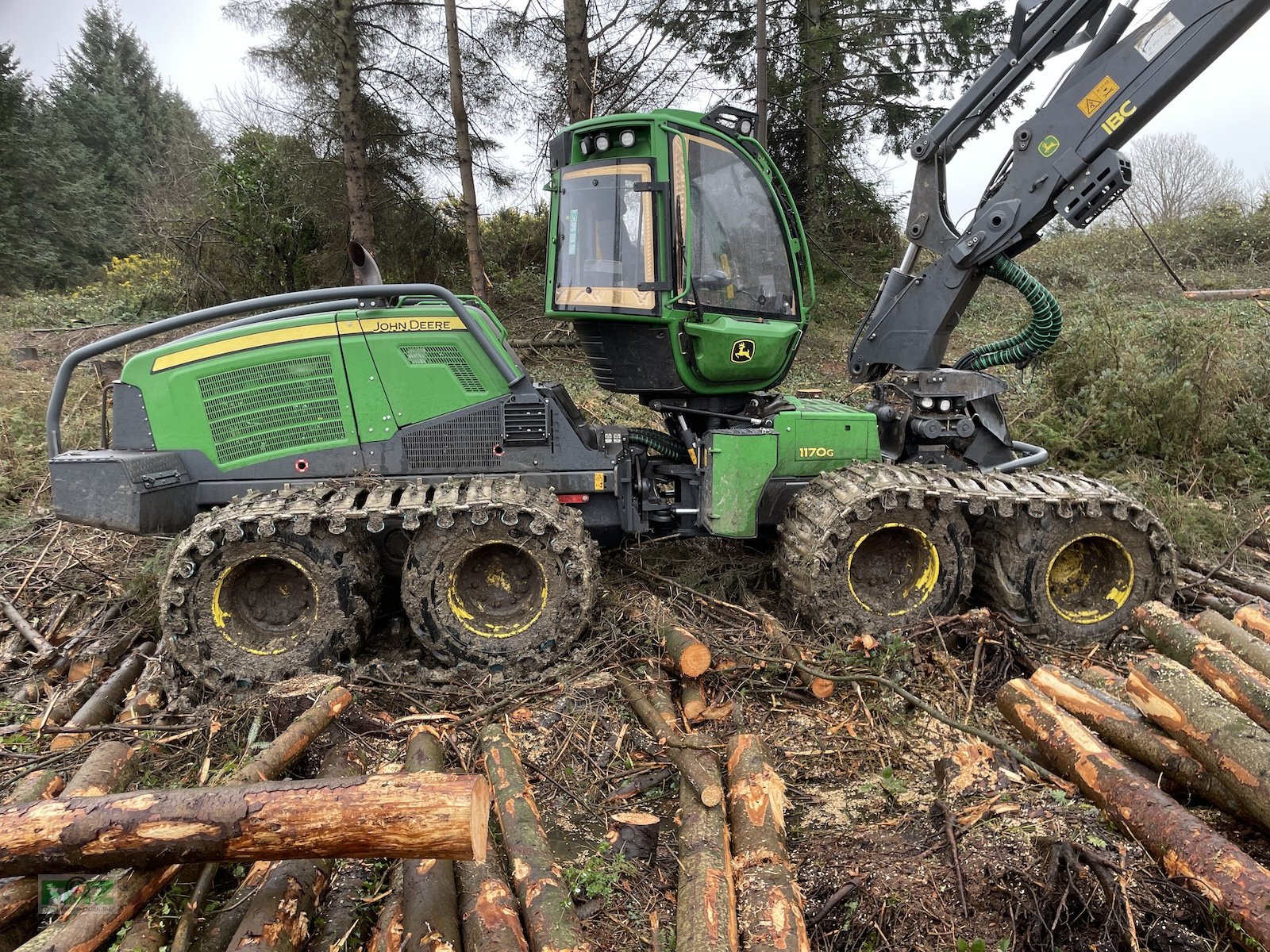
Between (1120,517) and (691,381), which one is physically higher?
(691,381)

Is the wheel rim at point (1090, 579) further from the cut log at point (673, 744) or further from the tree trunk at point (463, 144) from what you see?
the tree trunk at point (463, 144)

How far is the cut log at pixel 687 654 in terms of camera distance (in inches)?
161

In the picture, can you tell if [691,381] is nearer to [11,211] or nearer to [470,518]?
[470,518]

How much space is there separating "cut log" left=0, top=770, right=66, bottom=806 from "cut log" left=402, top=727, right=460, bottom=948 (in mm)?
1698

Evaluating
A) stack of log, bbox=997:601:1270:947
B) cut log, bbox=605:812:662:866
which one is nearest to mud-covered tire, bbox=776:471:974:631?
stack of log, bbox=997:601:1270:947

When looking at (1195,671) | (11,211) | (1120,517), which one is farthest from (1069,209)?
(11,211)

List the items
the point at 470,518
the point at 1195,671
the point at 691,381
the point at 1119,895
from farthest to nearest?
the point at 691,381, the point at 470,518, the point at 1195,671, the point at 1119,895

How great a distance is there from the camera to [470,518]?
4.34m

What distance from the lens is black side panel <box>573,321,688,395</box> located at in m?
4.96

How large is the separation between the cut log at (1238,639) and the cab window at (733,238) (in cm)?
283

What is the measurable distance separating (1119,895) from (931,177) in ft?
14.8

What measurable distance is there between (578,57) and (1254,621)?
353 inches

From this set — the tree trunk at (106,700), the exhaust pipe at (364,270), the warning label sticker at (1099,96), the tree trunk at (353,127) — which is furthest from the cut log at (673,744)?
the tree trunk at (353,127)

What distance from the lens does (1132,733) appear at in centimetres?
325
